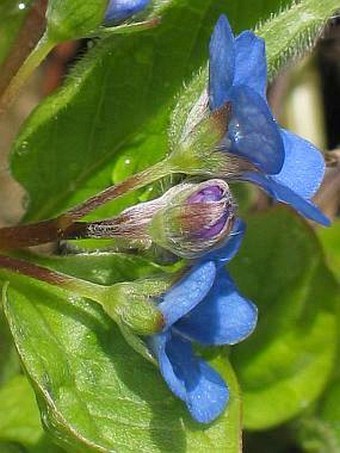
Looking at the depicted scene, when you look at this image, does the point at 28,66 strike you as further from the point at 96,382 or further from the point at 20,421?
the point at 20,421

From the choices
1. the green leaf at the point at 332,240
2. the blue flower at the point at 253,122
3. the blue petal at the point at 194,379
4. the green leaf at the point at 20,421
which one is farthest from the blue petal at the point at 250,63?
the green leaf at the point at 332,240

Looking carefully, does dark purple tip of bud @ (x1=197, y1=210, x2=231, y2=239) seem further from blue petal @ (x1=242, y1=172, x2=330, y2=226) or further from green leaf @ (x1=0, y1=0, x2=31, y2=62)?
green leaf @ (x1=0, y1=0, x2=31, y2=62)

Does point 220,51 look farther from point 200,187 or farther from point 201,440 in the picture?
point 201,440

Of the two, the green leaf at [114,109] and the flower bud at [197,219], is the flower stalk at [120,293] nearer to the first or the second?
the flower bud at [197,219]

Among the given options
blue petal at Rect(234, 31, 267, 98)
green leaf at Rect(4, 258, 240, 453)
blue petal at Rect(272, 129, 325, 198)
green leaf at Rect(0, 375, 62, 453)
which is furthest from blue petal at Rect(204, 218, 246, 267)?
Answer: green leaf at Rect(0, 375, 62, 453)

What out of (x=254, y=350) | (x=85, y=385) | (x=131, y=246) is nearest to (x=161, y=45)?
(x=131, y=246)

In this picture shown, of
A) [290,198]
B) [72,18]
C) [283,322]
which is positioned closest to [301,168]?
[290,198]
